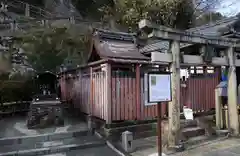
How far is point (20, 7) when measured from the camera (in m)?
29.0

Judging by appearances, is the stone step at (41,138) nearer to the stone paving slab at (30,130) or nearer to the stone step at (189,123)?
the stone paving slab at (30,130)

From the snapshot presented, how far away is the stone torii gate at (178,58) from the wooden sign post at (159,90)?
28.2 inches

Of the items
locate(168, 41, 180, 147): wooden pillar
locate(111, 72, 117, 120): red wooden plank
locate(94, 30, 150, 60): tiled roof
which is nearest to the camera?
locate(168, 41, 180, 147): wooden pillar

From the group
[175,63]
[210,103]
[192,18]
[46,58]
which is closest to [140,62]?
[175,63]

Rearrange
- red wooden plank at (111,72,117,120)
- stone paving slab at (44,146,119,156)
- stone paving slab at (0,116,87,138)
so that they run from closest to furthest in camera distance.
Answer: stone paving slab at (44,146,119,156)
red wooden plank at (111,72,117,120)
stone paving slab at (0,116,87,138)

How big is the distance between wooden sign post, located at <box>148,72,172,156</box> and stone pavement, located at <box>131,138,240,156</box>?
109 cm

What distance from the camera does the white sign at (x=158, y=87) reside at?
5.43 m

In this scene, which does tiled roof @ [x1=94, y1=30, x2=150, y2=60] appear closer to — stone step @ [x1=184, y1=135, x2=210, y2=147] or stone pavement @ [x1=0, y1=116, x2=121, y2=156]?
stone pavement @ [x1=0, y1=116, x2=121, y2=156]

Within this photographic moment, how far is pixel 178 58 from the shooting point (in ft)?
21.8

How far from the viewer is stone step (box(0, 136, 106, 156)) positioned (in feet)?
22.0

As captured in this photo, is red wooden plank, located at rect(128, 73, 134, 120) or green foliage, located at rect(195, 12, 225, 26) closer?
red wooden plank, located at rect(128, 73, 134, 120)

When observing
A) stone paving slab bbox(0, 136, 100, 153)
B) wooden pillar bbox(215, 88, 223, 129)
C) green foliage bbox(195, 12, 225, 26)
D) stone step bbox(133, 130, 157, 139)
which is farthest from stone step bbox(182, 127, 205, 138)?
green foliage bbox(195, 12, 225, 26)

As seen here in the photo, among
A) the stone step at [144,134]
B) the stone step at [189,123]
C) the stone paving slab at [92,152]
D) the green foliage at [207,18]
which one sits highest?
the green foliage at [207,18]

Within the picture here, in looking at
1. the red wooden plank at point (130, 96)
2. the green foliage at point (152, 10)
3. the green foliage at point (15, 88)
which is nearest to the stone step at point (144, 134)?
the red wooden plank at point (130, 96)
